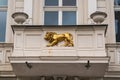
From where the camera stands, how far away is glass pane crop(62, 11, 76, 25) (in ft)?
46.1

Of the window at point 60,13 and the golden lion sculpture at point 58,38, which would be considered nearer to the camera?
the golden lion sculpture at point 58,38

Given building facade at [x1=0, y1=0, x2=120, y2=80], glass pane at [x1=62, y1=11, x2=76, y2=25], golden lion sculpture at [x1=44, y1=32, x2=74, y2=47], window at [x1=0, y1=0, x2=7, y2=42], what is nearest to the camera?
building facade at [x1=0, y1=0, x2=120, y2=80]

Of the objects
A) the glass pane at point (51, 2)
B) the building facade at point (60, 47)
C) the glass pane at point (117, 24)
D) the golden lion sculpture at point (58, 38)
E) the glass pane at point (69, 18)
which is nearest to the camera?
the building facade at point (60, 47)

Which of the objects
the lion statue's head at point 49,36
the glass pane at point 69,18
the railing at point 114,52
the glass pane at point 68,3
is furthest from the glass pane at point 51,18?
the railing at point 114,52

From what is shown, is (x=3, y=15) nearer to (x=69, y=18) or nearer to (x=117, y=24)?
(x=69, y=18)

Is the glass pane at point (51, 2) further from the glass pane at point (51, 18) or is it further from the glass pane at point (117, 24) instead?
the glass pane at point (117, 24)

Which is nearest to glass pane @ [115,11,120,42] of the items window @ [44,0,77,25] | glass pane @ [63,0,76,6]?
window @ [44,0,77,25]

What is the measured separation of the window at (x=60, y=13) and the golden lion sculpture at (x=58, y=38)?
1.37 metres

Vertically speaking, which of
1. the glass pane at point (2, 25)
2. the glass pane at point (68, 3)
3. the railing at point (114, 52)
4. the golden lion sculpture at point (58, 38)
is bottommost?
the railing at point (114, 52)

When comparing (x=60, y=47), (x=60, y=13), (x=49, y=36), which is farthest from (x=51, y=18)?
(x=60, y=47)

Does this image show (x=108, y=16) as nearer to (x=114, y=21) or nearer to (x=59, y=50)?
(x=114, y=21)

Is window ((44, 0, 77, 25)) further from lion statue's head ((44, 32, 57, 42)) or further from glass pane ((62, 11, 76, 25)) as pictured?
lion statue's head ((44, 32, 57, 42))

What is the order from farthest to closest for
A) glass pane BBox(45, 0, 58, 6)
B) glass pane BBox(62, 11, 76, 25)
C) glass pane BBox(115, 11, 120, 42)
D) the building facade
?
glass pane BBox(45, 0, 58, 6) → glass pane BBox(62, 11, 76, 25) → glass pane BBox(115, 11, 120, 42) → the building facade

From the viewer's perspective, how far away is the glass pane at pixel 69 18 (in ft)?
46.1
